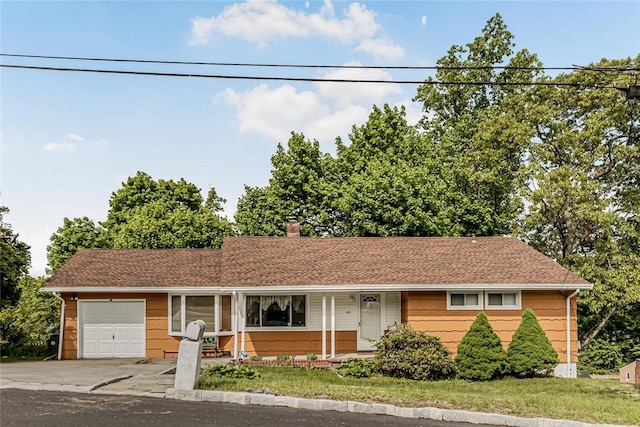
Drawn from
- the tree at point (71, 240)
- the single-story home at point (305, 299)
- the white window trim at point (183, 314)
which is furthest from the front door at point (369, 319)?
the tree at point (71, 240)

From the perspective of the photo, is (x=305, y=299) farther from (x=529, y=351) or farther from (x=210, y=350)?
(x=529, y=351)

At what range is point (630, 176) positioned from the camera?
33.9 meters

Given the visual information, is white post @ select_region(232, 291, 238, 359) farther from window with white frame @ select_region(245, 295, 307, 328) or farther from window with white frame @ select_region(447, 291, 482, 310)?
window with white frame @ select_region(447, 291, 482, 310)

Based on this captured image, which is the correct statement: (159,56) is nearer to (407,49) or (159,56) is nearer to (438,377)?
(407,49)

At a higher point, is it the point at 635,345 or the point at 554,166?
the point at 554,166

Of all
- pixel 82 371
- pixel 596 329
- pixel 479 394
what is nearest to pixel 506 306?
pixel 479 394

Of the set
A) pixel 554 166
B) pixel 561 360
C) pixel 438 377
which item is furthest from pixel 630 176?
pixel 438 377

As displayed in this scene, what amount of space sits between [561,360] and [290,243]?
10773mm

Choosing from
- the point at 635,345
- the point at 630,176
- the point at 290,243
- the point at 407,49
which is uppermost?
the point at 407,49

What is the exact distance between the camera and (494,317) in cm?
2219

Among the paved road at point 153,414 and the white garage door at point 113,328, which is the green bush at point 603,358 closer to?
the white garage door at point 113,328

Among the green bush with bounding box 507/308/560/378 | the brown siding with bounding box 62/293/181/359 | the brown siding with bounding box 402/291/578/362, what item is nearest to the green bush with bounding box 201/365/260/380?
the brown siding with bounding box 62/293/181/359

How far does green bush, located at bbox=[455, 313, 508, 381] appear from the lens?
63.1ft

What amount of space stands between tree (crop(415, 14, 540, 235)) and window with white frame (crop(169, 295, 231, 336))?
15.1 metres
